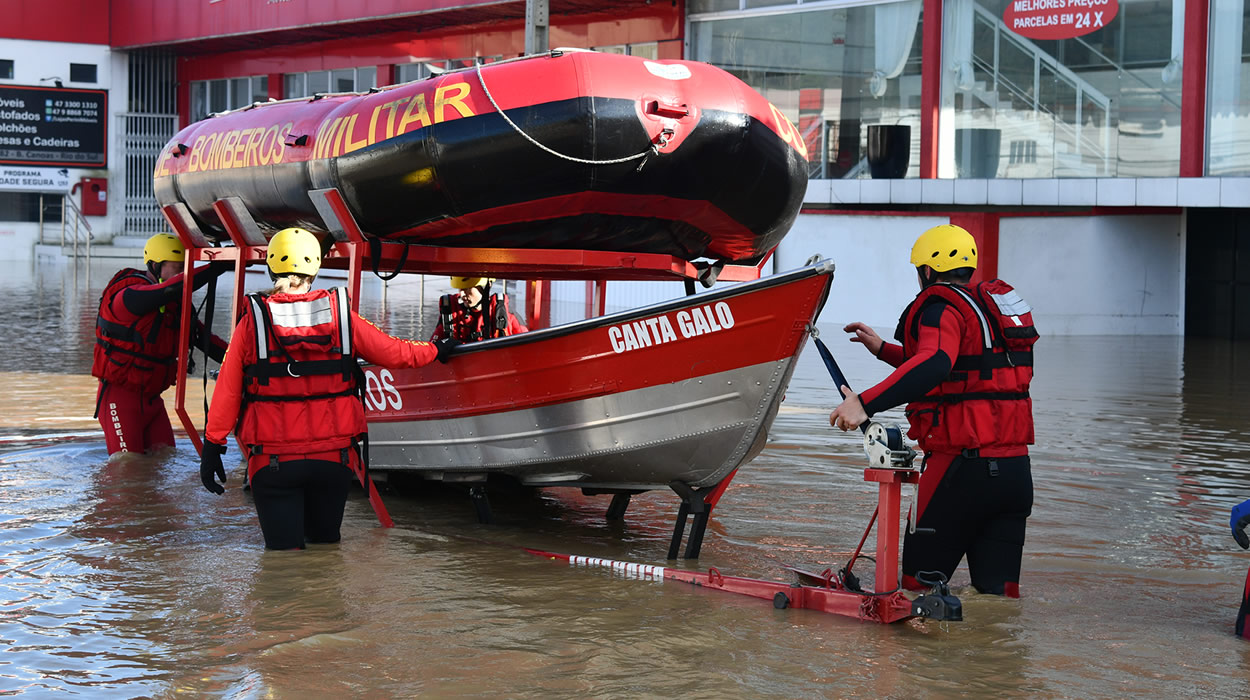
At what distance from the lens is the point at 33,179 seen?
4000cm

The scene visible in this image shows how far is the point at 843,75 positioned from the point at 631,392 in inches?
672

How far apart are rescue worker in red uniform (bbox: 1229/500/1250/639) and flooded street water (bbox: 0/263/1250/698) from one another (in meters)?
0.08

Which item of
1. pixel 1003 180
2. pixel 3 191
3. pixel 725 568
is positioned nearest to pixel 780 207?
pixel 725 568

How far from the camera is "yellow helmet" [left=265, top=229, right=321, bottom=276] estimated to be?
630cm

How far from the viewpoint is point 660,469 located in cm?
675

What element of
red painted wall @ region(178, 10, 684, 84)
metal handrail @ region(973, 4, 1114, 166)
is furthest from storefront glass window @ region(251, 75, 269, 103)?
metal handrail @ region(973, 4, 1114, 166)

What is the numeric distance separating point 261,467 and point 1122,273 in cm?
1608

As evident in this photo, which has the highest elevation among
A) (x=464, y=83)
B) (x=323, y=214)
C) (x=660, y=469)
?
(x=464, y=83)

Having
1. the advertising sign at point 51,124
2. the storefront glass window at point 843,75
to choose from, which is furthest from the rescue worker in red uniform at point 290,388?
the advertising sign at point 51,124

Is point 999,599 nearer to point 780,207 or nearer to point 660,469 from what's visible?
point 660,469

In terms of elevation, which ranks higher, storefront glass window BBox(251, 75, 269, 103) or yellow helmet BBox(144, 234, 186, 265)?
storefront glass window BBox(251, 75, 269, 103)

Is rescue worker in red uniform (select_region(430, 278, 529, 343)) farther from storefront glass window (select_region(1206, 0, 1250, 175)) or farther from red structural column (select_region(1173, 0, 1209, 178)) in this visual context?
storefront glass window (select_region(1206, 0, 1250, 175))

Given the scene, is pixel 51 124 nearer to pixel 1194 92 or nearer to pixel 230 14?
pixel 230 14

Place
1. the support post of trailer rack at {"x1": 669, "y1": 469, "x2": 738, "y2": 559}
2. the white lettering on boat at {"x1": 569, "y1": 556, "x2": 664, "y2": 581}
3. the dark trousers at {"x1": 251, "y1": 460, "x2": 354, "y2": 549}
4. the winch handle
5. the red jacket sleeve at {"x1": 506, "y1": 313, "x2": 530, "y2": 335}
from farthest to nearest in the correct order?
the red jacket sleeve at {"x1": 506, "y1": 313, "x2": 530, "y2": 335}, the support post of trailer rack at {"x1": 669, "y1": 469, "x2": 738, "y2": 559}, the dark trousers at {"x1": 251, "y1": 460, "x2": 354, "y2": 549}, the white lettering on boat at {"x1": 569, "y1": 556, "x2": 664, "y2": 581}, the winch handle
